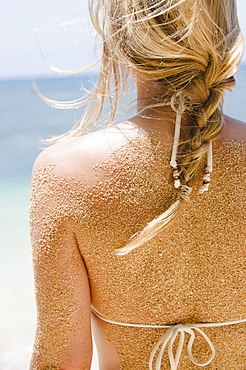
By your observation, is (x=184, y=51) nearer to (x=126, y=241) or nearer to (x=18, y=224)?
(x=126, y=241)

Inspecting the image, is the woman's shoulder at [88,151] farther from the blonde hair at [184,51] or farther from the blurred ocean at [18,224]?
the blurred ocean at [18,224]

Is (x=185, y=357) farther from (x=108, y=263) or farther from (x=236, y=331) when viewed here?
(x=108, y=263)

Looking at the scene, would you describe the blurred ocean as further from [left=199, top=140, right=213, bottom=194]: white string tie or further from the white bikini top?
the white bikini top

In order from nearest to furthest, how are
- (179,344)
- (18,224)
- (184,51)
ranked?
(184,51) → (179,344) → (18,224)

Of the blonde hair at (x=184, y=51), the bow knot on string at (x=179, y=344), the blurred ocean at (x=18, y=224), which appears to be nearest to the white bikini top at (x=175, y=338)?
the bow knot on string at (x=179, y=344)

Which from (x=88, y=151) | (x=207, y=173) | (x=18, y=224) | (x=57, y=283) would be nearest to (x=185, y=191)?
(x=207, y=173)

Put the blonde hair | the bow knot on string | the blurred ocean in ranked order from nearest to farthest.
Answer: the blonde hair < the bow knot on string < the blurred ocean

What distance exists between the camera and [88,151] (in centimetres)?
79

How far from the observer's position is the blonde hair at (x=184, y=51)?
73 centimetres

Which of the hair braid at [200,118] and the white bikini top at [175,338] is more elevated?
the hair braid at [200,118]

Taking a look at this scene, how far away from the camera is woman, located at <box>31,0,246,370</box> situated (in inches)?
30.2

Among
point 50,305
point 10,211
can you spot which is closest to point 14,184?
point 10,211

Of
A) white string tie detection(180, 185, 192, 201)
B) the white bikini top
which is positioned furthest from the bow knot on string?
white string tie detection(180, 185, 192, 201)

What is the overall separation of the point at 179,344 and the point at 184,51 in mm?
506
